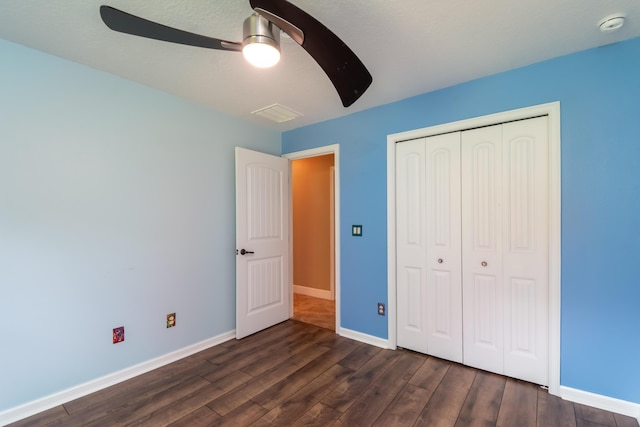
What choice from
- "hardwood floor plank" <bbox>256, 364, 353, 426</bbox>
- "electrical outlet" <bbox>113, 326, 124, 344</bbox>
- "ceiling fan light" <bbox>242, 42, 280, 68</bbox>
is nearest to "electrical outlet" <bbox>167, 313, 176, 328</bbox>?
"electrical outlet" <bbox>113, 326, 124, 344</bbox>

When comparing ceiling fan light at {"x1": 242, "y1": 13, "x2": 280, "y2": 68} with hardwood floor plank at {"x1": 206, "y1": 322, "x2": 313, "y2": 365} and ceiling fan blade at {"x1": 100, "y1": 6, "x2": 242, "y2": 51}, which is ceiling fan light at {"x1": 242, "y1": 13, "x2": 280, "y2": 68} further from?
hardwood floor plank at {"x1": 206, "y1": 322, "x2": 313, "y2": 365}

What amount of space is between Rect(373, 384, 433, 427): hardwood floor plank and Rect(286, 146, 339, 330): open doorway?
7.08 ft

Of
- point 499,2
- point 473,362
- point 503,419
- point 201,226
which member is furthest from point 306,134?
point 503,419

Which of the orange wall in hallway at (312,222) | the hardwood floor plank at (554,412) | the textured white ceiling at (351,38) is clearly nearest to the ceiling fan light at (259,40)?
the textured white ceiling at (351,38)

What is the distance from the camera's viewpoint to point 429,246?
2559mm

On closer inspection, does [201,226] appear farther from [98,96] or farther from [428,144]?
[428,144]

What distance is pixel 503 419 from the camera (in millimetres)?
1745

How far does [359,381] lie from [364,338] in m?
0.71

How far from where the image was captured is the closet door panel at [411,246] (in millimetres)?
2592

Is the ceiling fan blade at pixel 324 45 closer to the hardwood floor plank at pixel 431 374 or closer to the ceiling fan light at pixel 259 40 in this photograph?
the ceiling fan light at pixel 259 40

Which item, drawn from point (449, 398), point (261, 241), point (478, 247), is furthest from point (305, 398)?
point (478, 247)

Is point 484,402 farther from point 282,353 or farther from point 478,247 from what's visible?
point 282,353

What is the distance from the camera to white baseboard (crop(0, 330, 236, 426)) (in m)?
1.76

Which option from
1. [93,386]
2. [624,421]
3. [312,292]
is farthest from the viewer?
[312,292]
